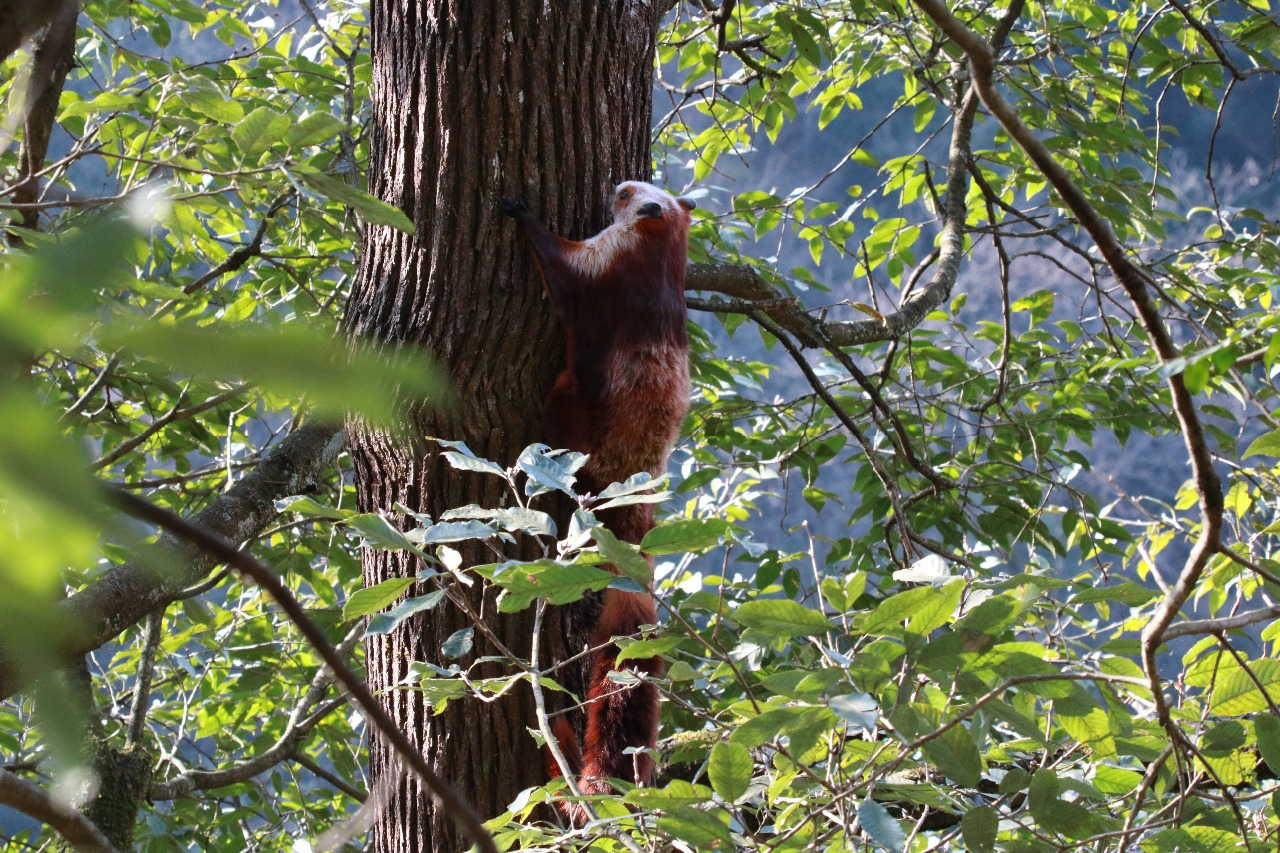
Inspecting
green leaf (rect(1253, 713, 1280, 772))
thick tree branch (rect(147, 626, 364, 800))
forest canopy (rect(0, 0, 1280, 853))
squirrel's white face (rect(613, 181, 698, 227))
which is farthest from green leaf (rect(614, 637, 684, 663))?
thick tree branch (rect(147, 626, 364, 800))

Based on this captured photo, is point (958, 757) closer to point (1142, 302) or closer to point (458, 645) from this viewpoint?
point (1142, 302)

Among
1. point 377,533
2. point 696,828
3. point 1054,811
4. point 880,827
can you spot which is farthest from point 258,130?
point 1054,811

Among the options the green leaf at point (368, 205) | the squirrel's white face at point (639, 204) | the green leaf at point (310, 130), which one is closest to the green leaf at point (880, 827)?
the green leaf at point (368, 205)

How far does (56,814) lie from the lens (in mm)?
720

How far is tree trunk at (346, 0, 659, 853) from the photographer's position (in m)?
1.87

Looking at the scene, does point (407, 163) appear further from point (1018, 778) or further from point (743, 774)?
point (1018, 778)

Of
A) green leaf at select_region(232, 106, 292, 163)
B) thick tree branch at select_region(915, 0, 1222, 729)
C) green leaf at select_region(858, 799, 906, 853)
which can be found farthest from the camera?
green leaf at select_region(232, 106, 292, 163)

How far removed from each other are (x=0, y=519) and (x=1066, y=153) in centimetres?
349

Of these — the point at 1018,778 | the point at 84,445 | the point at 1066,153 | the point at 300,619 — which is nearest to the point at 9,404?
the point at 84,445

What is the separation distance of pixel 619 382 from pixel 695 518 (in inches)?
33.9

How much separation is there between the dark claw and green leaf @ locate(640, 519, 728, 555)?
2.94 feet

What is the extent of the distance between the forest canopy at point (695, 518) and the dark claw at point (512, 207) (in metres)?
0.02

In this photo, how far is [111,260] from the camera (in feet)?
1.19

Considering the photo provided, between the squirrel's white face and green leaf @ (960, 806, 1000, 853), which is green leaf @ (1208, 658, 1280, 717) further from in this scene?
the squirrel's white face
